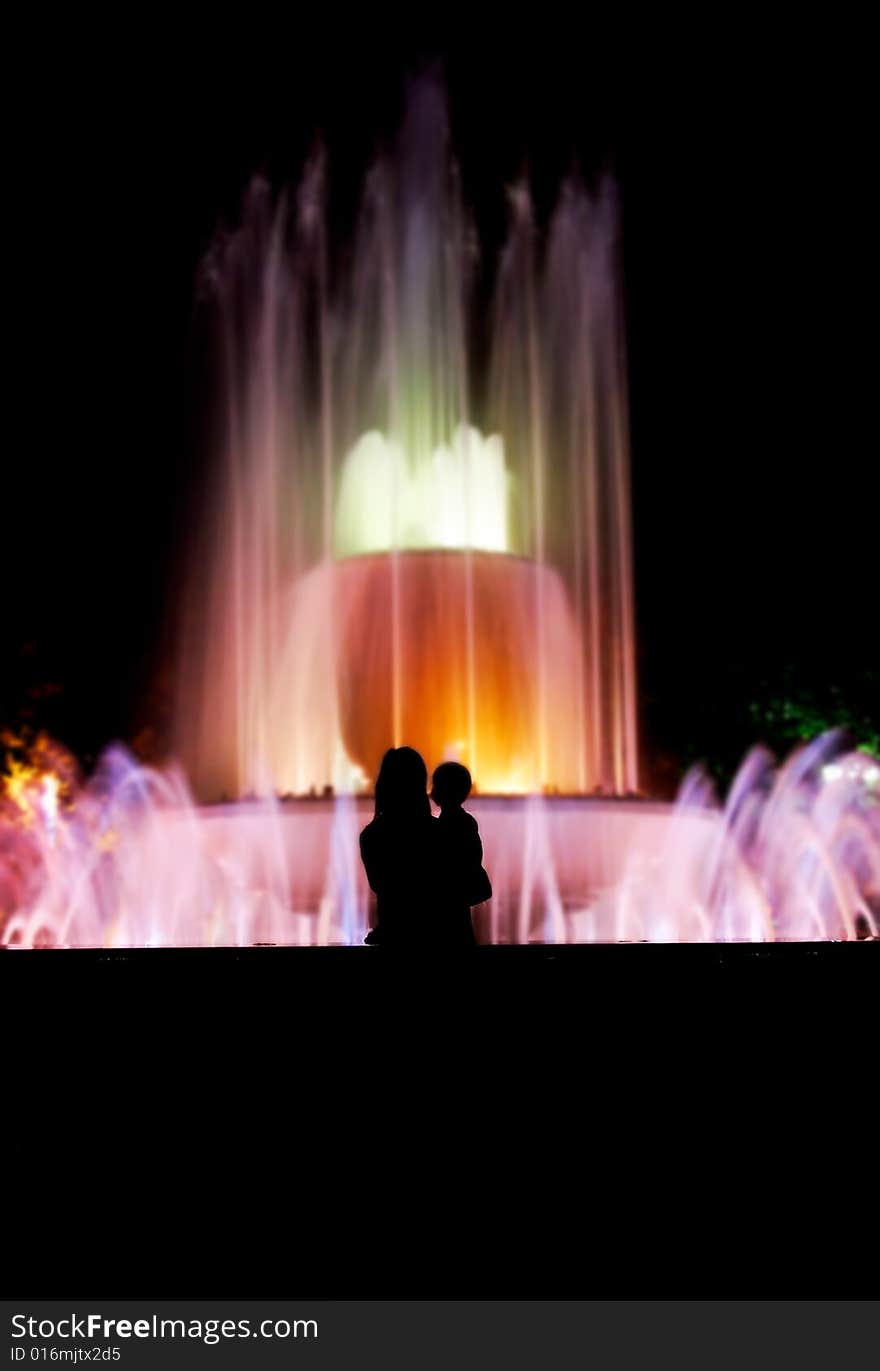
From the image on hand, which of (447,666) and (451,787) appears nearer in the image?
(451,787)

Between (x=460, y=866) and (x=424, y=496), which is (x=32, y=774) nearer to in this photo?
(x=424, y=496)

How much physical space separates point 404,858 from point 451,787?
0.35 metres

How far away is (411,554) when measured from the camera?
15.1 m

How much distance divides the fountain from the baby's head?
8253 millimetres

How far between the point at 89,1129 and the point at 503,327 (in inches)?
508

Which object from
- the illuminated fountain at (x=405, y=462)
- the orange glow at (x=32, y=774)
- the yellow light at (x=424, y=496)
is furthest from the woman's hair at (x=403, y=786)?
the orange glow at (x=32, y=774)

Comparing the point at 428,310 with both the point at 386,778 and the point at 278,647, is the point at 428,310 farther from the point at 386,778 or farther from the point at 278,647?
the point at 386,778

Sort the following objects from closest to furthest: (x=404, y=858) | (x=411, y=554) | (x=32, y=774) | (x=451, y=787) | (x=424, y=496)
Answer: (x=404, y=858) → (x=451, y=787) → (x=411, y=554) → (x=424, y=496) → (x=32, y=774)

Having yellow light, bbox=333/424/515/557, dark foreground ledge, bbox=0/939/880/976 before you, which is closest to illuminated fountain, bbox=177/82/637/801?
yellow light, bbox=333/424/515/557

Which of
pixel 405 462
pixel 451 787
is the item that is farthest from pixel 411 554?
pixel 451 787

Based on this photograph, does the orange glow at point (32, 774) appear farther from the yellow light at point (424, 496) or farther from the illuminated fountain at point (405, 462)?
the yellow light at point (424, 496)

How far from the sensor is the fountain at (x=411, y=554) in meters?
15.1

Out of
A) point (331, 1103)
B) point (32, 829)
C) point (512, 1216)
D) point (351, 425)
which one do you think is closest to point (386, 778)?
point (331, 1103)

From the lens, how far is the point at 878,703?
104 ft
